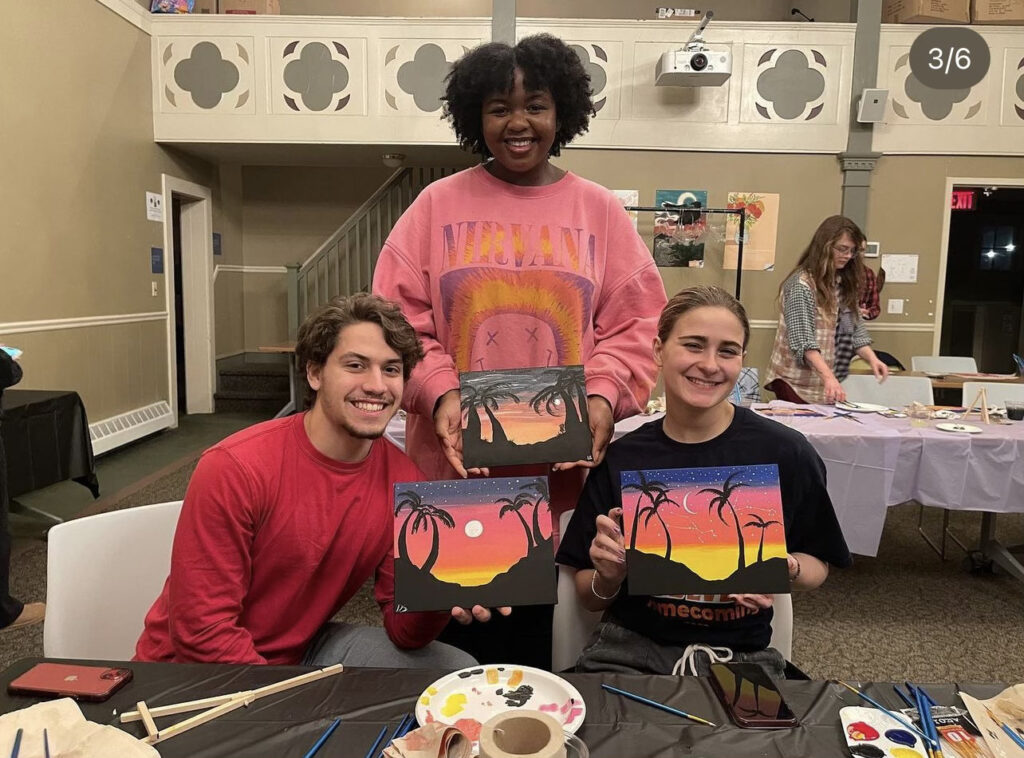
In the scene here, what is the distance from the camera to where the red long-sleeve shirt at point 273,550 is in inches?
50.5

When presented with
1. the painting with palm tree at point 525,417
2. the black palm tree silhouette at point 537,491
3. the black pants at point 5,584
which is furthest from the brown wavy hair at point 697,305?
the black pants at point 5,584

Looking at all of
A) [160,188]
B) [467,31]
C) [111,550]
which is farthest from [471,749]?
[160,188]

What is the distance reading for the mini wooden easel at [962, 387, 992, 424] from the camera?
10.7 feet

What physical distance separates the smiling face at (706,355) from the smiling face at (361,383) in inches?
22.8

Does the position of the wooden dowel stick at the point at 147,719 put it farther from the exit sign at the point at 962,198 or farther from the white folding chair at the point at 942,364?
the exit sign at the point at 962,198

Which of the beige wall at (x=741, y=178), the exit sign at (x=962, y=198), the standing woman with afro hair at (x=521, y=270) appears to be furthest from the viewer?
the exit sign at (x=962, y=198)

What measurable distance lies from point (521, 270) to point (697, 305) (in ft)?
1.26

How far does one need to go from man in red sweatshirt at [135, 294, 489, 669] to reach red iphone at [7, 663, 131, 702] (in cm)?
23

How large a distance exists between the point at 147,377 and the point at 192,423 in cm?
78

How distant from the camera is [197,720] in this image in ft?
3.06

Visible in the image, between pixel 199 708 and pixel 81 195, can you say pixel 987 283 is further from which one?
pixel 199 708

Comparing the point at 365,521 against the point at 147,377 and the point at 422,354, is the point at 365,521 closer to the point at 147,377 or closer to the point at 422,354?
the point at 422,354

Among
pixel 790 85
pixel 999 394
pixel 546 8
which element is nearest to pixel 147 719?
pixel 999 394

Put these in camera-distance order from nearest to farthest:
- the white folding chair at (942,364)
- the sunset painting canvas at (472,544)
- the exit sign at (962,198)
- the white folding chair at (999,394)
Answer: the sunset painting canvas at (472,544), the white folding chair at (999,394), the white folding chair at (942,364), the exit sign at (962,198)
